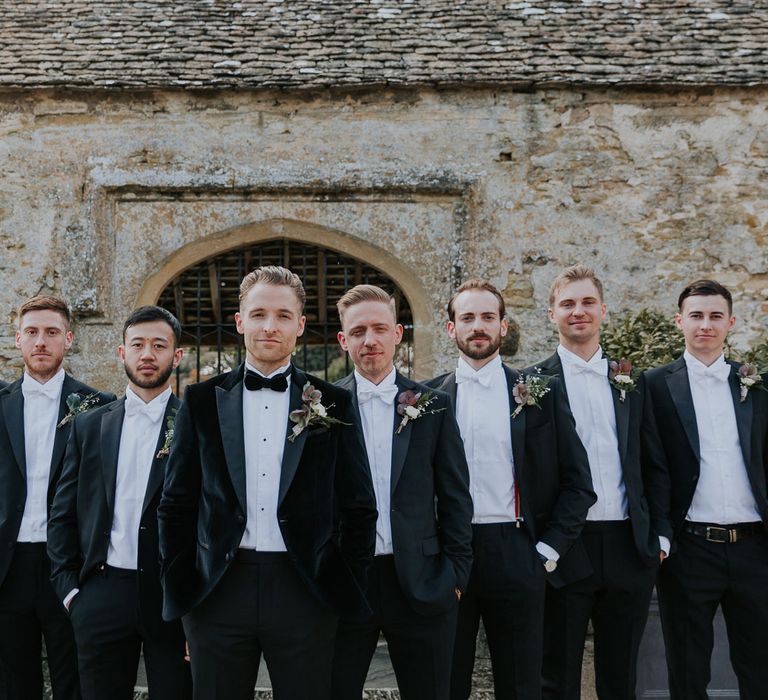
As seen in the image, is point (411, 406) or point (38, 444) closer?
point (411, 406)

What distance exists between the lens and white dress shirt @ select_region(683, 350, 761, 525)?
3678mm

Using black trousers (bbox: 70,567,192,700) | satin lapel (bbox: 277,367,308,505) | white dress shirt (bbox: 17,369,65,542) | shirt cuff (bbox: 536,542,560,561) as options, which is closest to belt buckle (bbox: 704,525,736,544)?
shirt cuff (bbox: 536,542,560,561)

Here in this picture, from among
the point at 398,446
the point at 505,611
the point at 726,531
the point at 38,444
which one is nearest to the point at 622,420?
the point at 726,531

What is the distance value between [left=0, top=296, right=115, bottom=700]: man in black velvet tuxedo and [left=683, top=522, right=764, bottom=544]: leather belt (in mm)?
2981

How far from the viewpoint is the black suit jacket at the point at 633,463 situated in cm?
353

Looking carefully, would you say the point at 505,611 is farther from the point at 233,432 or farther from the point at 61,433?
the point at 61,433

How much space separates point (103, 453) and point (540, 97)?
5.67 metres

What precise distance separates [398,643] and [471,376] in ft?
4.12

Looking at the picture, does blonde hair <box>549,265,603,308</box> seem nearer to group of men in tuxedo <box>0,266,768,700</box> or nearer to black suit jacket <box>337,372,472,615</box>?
group of men in tuxedo <box>0,266,768,700</box>

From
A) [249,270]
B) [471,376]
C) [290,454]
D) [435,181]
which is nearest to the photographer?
[290,454]

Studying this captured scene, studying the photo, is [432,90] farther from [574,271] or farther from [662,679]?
[662,679]

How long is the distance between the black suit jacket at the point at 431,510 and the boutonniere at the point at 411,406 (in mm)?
19

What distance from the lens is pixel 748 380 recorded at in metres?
3.85

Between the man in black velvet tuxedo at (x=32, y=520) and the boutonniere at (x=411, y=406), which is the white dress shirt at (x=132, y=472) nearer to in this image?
the man in black velvet tuxedo at (x=32, y=520)
